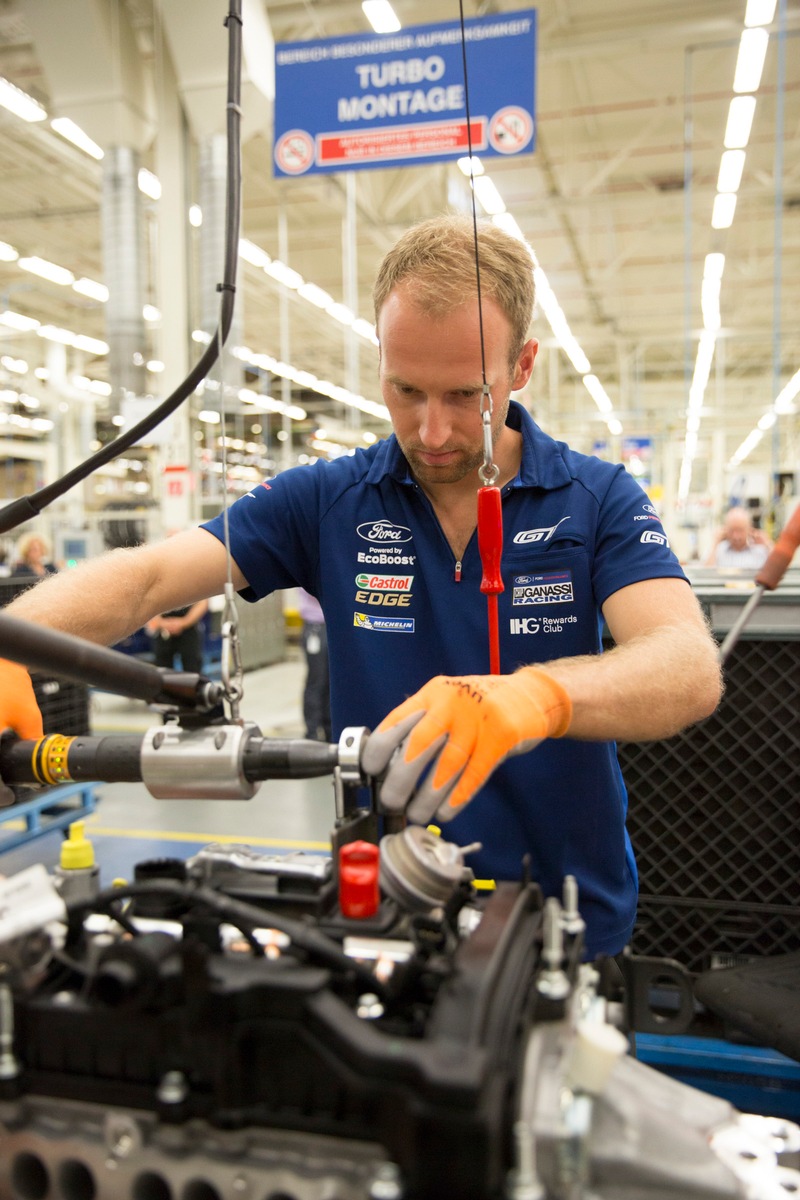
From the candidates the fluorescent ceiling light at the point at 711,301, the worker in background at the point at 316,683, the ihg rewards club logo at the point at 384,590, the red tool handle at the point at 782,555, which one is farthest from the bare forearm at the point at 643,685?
the fluorescent ceiling light at the point at 711,301

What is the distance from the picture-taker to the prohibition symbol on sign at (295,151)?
14.1ft

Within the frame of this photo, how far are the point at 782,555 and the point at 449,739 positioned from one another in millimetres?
1228

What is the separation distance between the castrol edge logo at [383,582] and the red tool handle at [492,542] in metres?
0.25

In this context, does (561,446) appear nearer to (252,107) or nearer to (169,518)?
(169,518)

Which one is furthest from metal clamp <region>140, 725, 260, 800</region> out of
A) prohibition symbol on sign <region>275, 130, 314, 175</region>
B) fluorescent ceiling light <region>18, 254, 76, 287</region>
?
fluorescent ceiling light <region>18, 254, 76, 287</region>

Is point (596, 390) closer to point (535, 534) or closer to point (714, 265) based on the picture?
point (714, 265)

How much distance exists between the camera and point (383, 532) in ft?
4.62

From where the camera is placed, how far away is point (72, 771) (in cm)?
84

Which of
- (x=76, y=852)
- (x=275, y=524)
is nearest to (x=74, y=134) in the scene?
(x=275, y=524)

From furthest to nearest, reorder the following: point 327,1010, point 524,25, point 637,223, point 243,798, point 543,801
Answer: point 637,223 < point 524,25 < point 543,801 < point 243,798 < point 327,1010

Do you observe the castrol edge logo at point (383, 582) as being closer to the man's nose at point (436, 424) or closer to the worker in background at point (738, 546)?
the man's nose at point (436, 424)

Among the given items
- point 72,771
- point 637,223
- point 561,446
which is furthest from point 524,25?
point 637,223

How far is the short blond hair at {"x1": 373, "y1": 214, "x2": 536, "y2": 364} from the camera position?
3.91 ft

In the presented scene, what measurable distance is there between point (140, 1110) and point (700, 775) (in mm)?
1727
